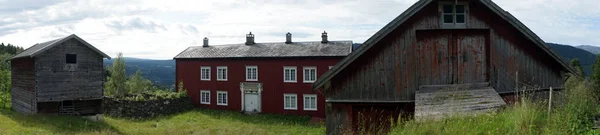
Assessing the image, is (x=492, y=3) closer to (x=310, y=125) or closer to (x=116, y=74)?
(x=310, y=125)

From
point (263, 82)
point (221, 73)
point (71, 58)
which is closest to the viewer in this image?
point (71, 58)

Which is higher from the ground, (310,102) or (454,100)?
(454,100)

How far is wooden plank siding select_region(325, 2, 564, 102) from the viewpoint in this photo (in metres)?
13.8

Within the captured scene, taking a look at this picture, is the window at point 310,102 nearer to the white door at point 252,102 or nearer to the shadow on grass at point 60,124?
the white door at point 252,102

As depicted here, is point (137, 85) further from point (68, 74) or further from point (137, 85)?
point (68, 74)

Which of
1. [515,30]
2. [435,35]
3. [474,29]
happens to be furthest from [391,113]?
[515,30]

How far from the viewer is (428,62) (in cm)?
1388

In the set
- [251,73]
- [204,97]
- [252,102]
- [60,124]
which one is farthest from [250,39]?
[60,124]

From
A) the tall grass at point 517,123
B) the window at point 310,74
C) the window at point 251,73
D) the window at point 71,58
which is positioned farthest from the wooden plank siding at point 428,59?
the window at point 251,73

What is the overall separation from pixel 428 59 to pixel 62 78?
76.9ft

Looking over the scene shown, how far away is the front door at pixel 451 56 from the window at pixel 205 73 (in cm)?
2753

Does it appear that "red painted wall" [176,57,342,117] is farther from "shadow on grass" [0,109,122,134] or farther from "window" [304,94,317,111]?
"shadow on grass" [0,109,122,134]

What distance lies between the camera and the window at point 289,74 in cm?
3491

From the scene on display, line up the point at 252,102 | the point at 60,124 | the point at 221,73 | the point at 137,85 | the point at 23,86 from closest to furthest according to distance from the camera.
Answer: the point at 60,124
the point at 23,86
the point at 252,102
the point at 221,73
the point at 137,85
